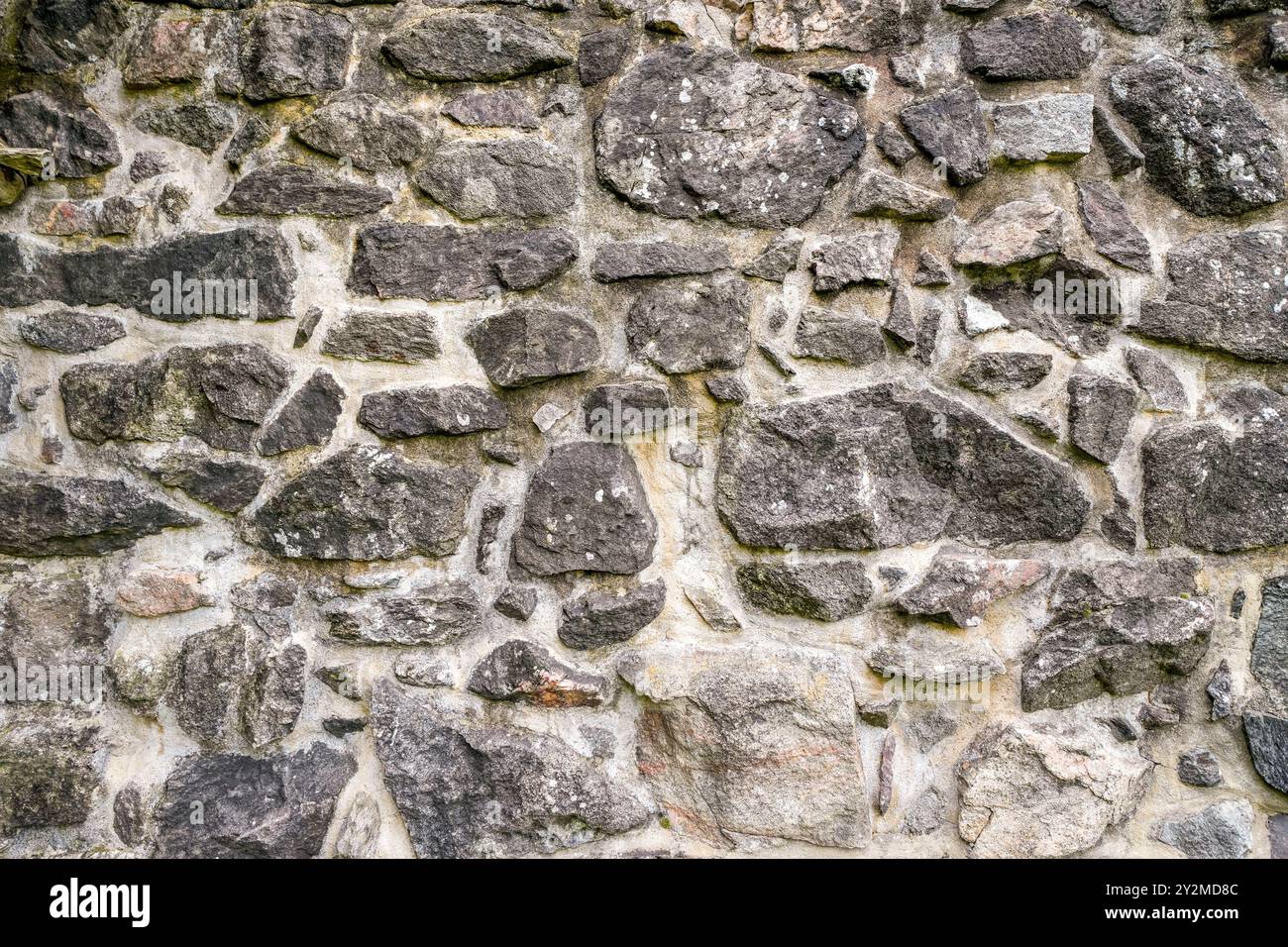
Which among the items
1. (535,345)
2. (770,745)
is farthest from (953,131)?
(770,745)

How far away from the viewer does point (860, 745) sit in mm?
1941

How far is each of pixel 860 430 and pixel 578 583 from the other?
775 millimetres

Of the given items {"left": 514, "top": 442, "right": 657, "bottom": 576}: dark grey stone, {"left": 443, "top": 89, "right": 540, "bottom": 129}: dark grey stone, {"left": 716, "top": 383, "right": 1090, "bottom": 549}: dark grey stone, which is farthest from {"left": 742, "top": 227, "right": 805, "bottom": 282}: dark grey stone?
{"left": 443, "top": 89, "right": 540, "bottom": 129}: dark grey stone

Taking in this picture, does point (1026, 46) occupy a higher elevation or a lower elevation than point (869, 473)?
higher

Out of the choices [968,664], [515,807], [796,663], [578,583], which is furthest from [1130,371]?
[515,807]

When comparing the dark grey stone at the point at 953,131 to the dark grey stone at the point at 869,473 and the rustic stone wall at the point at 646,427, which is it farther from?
the dark grey stone at the point at 869,473

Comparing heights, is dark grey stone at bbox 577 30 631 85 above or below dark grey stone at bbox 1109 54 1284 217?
above

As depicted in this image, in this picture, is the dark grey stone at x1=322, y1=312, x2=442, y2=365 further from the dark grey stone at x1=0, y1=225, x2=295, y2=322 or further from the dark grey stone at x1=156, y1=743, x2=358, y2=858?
the dark grey stone at x1=156, y1=743, x2=358, y2=858

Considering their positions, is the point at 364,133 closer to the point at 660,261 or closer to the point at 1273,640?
the point at 660,261

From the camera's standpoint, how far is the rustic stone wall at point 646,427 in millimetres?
1896

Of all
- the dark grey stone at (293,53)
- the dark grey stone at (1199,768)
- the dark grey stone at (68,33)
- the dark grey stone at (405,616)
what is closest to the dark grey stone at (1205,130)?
the dark grey stone at (1199,768)

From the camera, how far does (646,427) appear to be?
75.7 inches

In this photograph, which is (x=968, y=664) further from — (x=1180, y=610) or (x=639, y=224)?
(x=639, y=224)

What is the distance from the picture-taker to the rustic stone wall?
6.22ft
